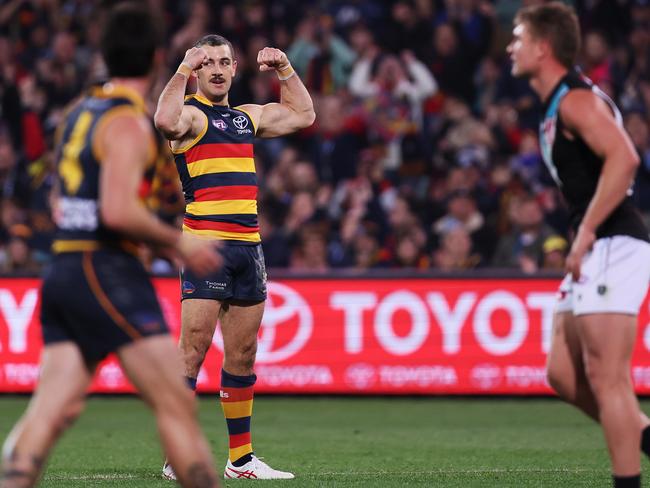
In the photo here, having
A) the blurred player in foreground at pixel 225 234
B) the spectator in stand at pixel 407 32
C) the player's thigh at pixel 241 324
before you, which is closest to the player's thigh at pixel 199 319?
the blurred player in foreground at pixel 225 234

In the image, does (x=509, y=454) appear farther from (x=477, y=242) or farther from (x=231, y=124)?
(x=477, y=242)

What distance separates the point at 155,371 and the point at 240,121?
354cm

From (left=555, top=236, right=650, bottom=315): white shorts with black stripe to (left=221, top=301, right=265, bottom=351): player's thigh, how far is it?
2.77 metres

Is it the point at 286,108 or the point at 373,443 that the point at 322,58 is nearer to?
the point at 373,443

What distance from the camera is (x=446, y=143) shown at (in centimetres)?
1644

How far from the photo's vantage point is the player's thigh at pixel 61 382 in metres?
4.95

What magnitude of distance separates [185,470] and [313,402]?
820cm

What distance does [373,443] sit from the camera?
32.2ft

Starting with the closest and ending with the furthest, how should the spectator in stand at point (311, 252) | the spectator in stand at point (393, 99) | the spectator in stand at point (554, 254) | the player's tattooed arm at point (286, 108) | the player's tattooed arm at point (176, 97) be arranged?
the player's tattooed arm at point (176, 97) → the player's tattooed arm at point (286, 108) → the spectator in stand at point (554, 254) → the spectator in stand at point (311, 252) → the spectator in stand at point (393, 99)

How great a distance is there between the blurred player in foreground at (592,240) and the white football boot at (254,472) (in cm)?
235

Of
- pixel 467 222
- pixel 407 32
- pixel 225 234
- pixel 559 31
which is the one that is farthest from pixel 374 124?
pixel 559 31

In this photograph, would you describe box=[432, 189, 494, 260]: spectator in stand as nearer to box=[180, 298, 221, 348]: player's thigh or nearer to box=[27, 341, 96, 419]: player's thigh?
box=[180, 298, 221, 348]: player's thigh

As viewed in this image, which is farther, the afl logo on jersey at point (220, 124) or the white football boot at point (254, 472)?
the afl logo on jersey at point (220, 124)

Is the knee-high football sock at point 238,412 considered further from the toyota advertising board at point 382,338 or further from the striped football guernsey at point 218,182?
the toyota advertising board at point 382,338
